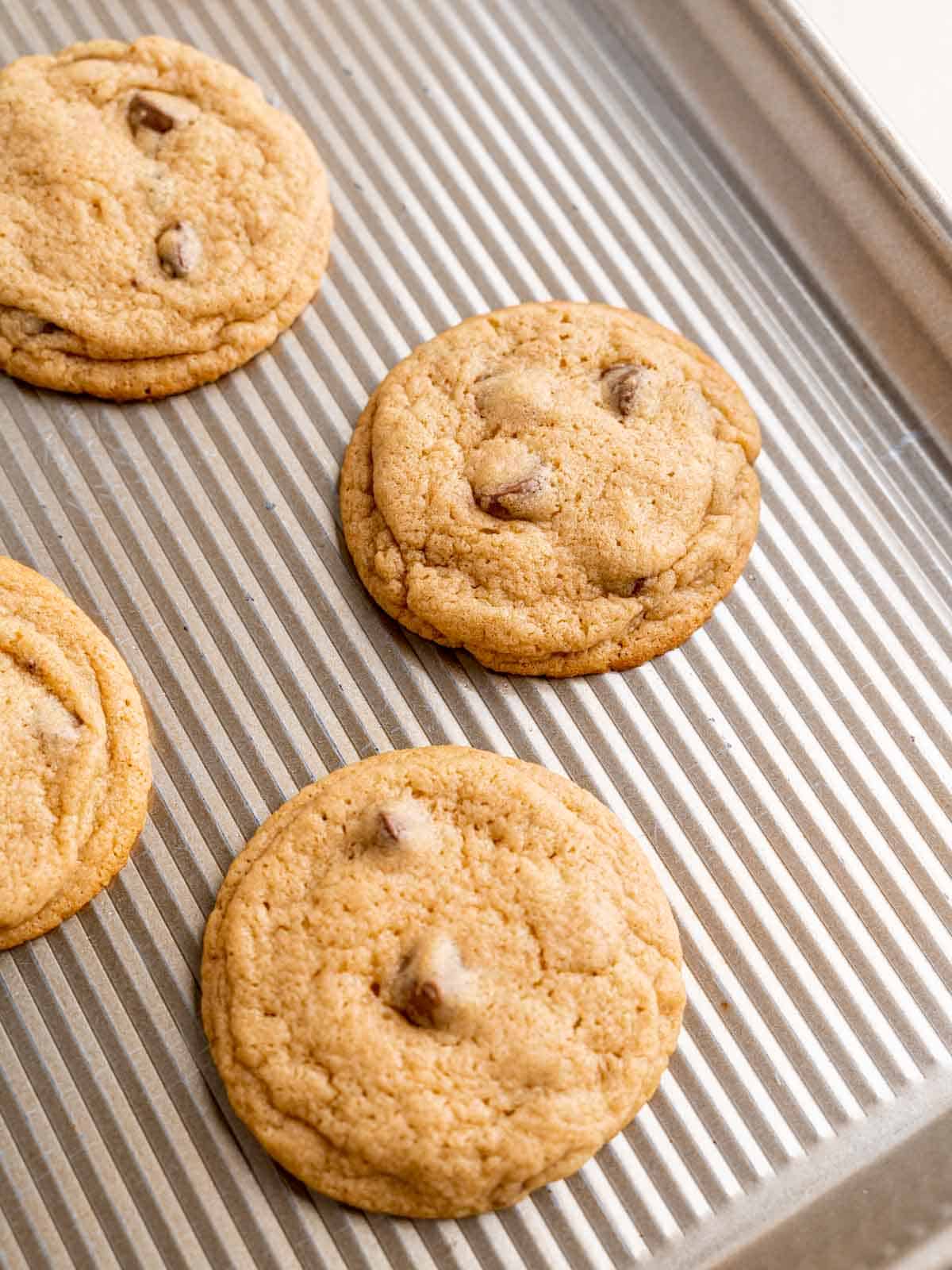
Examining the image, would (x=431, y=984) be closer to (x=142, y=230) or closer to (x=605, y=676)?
(x=605, y=676)

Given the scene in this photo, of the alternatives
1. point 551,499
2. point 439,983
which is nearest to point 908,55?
point 551,499

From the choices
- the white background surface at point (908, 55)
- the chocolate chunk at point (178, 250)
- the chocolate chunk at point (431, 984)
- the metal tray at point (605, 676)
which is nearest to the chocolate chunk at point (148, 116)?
the chocolate chunk at point (178, 250)

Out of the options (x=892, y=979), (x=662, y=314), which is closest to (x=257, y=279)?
(x=662, y=314)

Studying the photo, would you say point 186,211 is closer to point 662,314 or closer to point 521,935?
point 662,314

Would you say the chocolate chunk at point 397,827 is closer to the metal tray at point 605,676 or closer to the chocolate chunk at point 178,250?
the metal tray at point 605,676

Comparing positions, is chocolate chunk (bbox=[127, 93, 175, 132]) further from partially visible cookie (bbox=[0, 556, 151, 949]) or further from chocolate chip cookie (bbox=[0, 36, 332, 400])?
partially visible cookie (bbox=[0, 556, 151, 949])

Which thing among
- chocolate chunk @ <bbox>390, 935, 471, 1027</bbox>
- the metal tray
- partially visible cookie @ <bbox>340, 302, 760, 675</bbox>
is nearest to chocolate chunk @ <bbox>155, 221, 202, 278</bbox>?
the metal tray

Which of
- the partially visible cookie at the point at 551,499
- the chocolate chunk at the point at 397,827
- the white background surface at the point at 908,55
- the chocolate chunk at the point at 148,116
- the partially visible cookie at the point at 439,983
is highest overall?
the chocolate chunk at the point at 148,116
